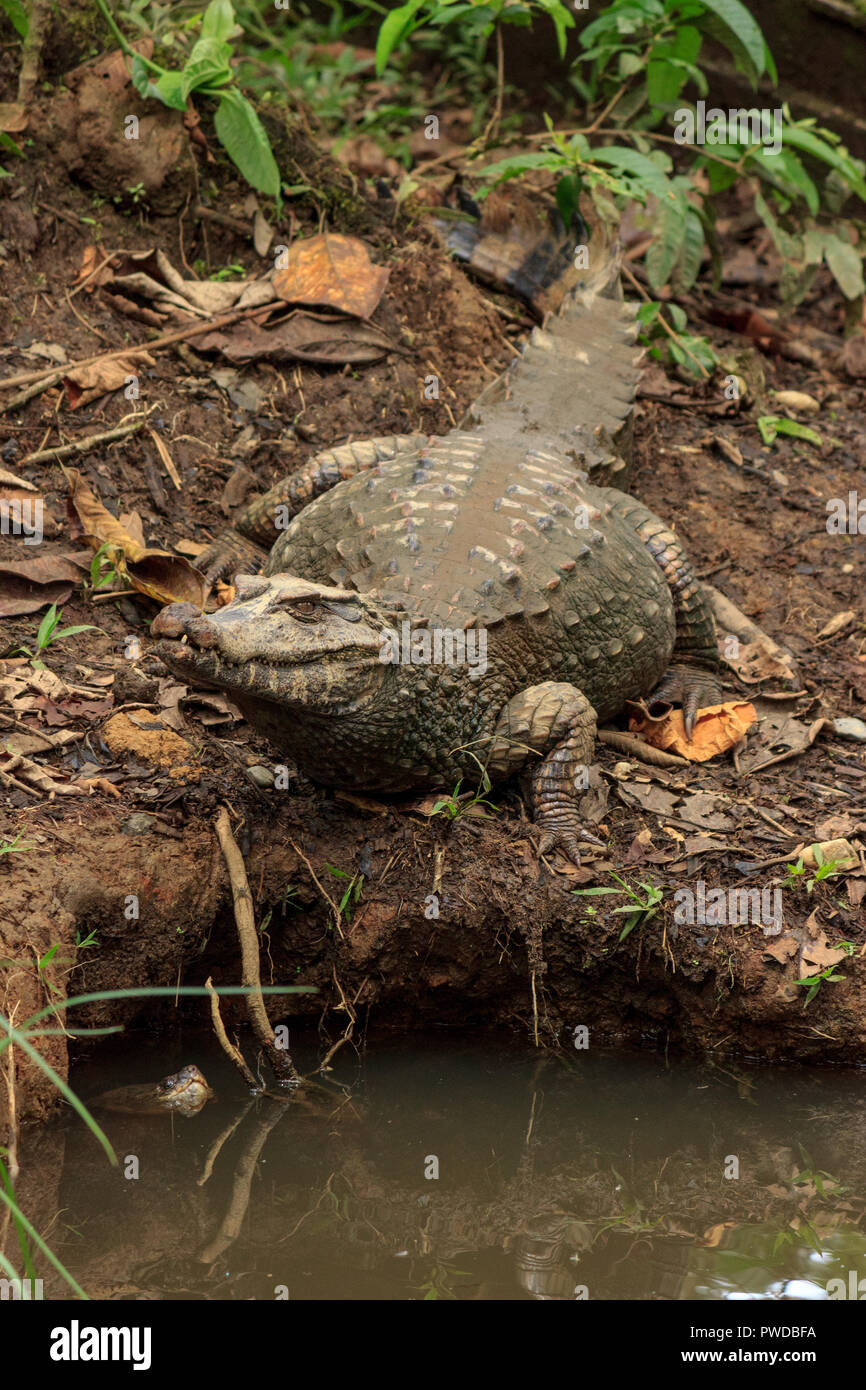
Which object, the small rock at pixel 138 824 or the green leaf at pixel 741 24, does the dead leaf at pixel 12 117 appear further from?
the small rock at pixel 138 824

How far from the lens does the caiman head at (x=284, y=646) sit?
12.4 ft

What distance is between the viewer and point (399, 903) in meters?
4.41

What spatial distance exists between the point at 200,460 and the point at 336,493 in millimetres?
1229

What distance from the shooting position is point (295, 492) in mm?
5801

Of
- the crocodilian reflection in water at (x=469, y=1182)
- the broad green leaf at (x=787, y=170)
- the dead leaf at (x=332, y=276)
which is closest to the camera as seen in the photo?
the crocodilian reflection in water at (x=469, y=1182)

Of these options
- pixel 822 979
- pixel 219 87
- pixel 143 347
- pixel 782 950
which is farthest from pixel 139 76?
pixel 822 979

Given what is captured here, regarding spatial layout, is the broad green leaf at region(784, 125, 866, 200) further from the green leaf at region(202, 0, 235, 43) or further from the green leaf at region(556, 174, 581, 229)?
the green leaf at region(202, 0, 235, 43)

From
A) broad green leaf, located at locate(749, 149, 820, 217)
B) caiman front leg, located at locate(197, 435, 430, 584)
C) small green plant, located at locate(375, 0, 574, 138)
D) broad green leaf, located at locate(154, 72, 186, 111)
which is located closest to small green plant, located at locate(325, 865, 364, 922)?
caiman front leg, located at locate(197, 435, 430, 584)

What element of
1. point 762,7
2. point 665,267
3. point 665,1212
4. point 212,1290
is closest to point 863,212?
point 762,7

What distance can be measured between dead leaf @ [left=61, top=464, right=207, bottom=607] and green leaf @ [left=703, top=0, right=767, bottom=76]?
432 centimetres

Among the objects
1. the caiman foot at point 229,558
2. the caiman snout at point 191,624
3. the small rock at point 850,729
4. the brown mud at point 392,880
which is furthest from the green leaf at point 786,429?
the caiman snout at point 191,624

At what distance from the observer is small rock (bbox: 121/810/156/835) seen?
4328mm

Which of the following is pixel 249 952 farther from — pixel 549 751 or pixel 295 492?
pixel 295 492

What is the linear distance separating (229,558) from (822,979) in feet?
10.2
